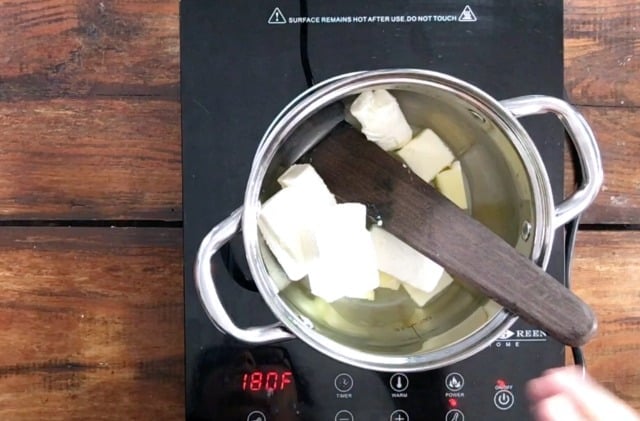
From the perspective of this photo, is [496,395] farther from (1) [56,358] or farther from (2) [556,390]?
(1) [56,358]

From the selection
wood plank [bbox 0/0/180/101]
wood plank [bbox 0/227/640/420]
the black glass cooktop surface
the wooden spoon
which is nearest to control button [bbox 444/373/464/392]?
the black glass cooktop surface

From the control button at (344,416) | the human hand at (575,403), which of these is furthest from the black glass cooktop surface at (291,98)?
the human hand at (575,403)

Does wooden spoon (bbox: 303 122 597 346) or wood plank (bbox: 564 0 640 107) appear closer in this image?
wooden spoon (bbox: 303 122 597 346)

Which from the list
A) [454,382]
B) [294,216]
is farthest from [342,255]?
[454,382]

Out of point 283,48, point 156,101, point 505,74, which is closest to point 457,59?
point 505,74

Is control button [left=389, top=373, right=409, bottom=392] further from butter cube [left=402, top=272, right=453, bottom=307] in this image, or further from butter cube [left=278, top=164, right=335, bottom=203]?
butter cube [left=278, top=164, right=335, bottom=203]

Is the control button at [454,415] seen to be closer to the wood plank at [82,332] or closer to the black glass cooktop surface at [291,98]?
the black glass cooktop surface at [291,98]
